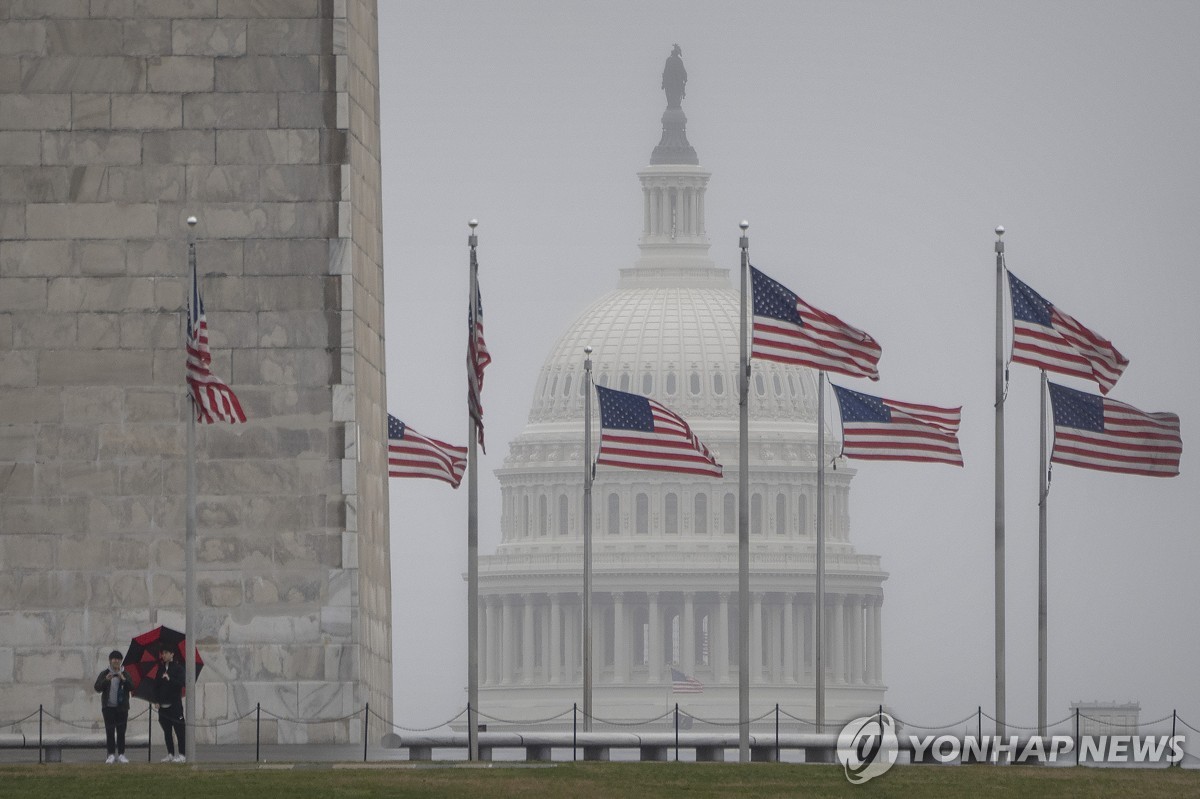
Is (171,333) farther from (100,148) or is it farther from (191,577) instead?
(191,577)

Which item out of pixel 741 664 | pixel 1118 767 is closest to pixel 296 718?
pixel 741 664

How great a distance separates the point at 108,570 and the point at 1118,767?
1718cm

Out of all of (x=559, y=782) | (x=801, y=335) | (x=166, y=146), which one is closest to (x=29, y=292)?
(x=166, y=146)

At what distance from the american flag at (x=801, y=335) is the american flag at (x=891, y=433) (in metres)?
6.83

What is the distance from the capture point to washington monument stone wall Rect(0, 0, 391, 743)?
66.4 m

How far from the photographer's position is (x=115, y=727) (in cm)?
6047

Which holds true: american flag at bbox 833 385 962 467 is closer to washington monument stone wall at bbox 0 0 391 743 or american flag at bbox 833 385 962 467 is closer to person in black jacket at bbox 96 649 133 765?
washington monument stone wall at bbox 0 0 391 743

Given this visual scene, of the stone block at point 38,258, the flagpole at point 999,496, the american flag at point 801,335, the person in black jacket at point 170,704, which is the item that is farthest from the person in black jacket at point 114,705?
the flagpole at point 999,496

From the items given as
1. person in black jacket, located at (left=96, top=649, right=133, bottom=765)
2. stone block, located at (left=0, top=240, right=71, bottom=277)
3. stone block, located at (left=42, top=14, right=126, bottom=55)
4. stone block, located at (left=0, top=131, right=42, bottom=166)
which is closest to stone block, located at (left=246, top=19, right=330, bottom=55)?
stone block, located at (left=42, top=14, right=126, bottom=55)

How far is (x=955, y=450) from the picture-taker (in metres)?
77.6

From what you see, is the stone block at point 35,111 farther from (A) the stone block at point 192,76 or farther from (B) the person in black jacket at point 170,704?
(B) the person in black jacket at point 170,704

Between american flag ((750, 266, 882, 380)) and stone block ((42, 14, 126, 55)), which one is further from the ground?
stone block ((42, 14, 126, 55))

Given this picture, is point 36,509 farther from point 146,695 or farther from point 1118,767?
point 1118,767

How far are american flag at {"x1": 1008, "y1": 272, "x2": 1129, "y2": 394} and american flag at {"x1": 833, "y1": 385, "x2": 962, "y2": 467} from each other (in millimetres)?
6829
